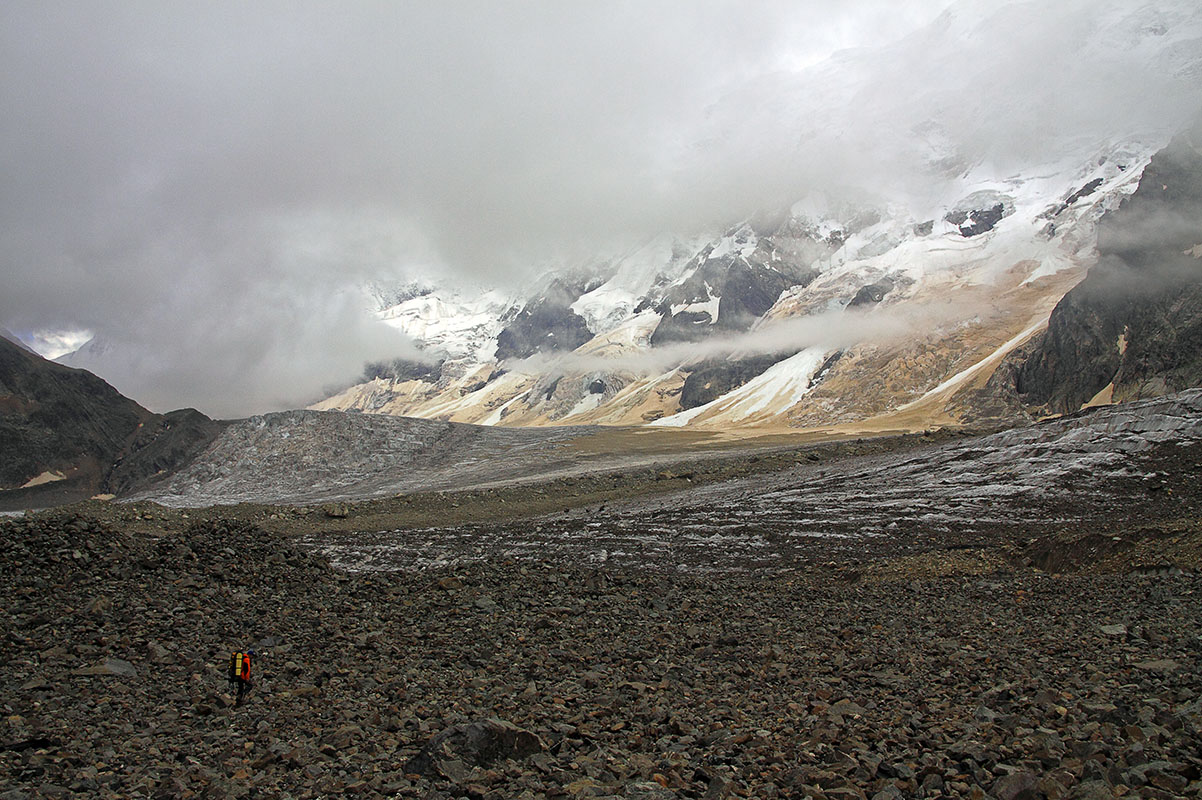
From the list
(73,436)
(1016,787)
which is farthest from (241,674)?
(73,436)

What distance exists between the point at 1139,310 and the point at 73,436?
528 feet

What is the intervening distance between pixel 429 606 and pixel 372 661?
13.7ft

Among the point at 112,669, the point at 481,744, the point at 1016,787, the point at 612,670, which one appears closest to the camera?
the point at 1016,787

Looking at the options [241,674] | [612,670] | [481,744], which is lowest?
[612,670]

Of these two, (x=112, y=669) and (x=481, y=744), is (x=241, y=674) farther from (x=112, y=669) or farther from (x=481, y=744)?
(x=481, y=744)

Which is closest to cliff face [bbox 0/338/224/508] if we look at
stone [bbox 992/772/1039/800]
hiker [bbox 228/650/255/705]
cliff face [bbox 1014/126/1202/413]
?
hiker [bbox 228/650/255/705]

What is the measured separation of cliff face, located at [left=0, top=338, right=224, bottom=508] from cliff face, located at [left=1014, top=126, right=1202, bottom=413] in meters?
123

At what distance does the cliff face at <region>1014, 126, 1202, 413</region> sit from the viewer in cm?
8219

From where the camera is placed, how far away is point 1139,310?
3844 inches

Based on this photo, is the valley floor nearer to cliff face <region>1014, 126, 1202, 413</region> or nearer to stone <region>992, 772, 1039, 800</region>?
stone <region>992, 772, 1039, 800</region>

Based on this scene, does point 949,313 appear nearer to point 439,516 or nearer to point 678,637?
point 439,516

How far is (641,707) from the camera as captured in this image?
10258 millimetres

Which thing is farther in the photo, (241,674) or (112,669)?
(112,669)

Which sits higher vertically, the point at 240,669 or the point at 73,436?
the point at 73,436
